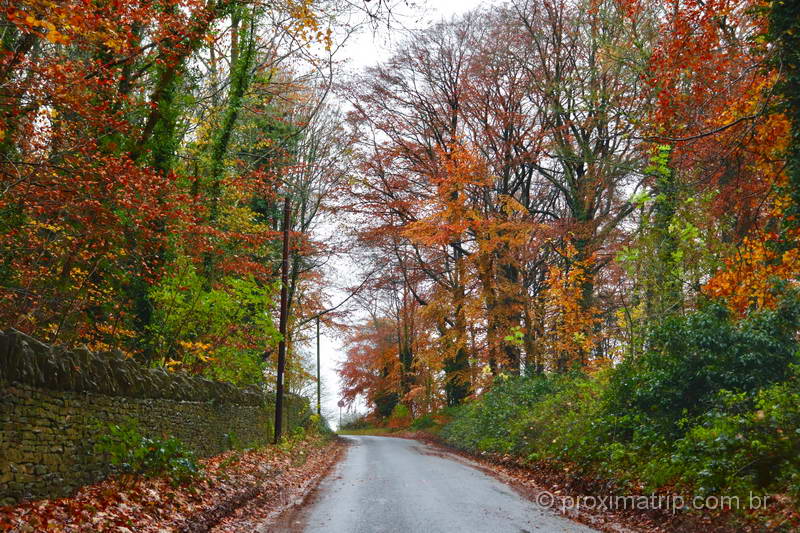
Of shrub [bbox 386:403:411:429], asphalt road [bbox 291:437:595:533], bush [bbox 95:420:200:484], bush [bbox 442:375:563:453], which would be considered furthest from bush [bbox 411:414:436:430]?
bush [bbox 95:420:200:484]

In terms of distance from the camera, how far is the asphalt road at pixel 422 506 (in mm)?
7379

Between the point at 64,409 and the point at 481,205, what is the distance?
64.6ft

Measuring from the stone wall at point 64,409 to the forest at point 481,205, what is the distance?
5.67ft

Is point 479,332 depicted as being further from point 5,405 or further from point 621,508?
point 5,405

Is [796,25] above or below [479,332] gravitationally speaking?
A: above

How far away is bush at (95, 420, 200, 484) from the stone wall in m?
0.14

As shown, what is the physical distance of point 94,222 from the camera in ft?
34.1

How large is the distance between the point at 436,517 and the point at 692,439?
382cm

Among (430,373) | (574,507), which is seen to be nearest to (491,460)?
(574,507)

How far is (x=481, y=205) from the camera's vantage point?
24.8 metres

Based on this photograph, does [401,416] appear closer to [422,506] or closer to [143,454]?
[422,506]

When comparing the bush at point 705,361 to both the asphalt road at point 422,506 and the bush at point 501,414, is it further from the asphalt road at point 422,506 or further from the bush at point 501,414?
the bush at point 501,414

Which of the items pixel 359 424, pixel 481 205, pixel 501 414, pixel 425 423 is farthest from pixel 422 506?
pixel 359 424

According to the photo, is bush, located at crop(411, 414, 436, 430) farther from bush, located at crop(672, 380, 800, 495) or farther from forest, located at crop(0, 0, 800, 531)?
bush, located at crop(672, 380, 800, 495)
